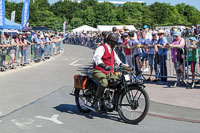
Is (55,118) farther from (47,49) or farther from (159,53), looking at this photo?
(47,49)

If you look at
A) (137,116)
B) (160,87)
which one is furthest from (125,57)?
(137,116)

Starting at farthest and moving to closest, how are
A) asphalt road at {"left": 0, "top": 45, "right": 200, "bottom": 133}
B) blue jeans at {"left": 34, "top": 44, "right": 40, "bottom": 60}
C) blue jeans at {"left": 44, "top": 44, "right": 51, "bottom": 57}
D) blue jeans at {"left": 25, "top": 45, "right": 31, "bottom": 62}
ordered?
blue jeans at {"left": 44, "top": 44, "right": 51, "bottom": 57}, blue jeans at {"left": 34, "top": 44, "right": 40, "bottom": 60}, blue jeans at {"left": 25, "top": 45, "right": 31, "bottom": 62}, asphalt road at {"left": 0, "top": 45, "right": 200, "bottom": 133}

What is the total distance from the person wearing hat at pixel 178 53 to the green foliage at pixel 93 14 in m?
82.8

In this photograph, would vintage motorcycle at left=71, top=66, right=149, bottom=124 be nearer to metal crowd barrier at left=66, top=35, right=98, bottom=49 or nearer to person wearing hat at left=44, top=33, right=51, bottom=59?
person wearing hat at left=44, top=33, right=51, bottom=59

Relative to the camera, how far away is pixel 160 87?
11.1 m

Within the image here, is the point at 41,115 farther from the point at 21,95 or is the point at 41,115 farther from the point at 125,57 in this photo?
the point at 125,57

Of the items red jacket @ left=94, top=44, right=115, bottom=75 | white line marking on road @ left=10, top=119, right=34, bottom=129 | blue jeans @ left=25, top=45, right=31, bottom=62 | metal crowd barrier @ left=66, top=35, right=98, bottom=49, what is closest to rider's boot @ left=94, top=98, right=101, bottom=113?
red jacket @ left=94, top=44, right=115, bottom=75

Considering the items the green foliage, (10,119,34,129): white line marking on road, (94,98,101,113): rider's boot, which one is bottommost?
(10,119,34,129): white line marking on road

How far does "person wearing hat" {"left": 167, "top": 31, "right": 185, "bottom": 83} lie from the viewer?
435 inches

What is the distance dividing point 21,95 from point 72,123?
3390 millimetres

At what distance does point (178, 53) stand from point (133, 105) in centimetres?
500

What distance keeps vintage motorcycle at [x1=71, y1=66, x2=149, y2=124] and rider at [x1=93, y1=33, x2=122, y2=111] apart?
0.12 metres

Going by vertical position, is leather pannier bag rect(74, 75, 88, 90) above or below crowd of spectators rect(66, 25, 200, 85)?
below

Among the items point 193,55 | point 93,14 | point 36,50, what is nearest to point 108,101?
point 193,55
